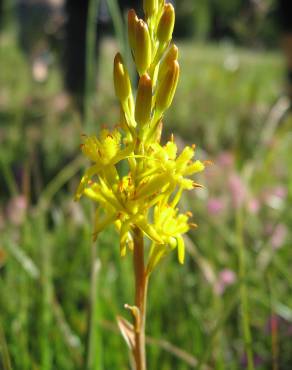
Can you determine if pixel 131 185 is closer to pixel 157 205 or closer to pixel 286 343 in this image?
pixel 157 205

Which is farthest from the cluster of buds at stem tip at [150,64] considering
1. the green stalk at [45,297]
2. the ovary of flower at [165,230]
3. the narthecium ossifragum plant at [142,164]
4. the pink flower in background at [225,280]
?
the pink flower in background at [225,280]

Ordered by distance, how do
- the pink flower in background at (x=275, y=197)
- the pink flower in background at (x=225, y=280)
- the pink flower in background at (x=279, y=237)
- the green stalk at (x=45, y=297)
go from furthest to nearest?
the pink flower in background at (x=275, y=197) < the pink flower in background at (x=279, y=237) < the pink flower in background at (x=225, y=280) < the green stalk at (x=45, y=297)

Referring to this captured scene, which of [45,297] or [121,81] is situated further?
[45,297]

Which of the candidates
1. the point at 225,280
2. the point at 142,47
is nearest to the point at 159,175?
the point at 142,47

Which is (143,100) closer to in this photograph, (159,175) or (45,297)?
(159,175)

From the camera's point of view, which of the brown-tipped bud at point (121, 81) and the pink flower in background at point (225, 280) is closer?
the brown-tipped bud at point (121, 81)

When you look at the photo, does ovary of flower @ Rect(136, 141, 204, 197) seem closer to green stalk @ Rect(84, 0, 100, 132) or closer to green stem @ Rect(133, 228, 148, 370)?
green stem @ Rect(133, 228, 148, 370)

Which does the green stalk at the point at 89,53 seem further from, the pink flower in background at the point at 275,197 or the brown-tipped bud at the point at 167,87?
the pink flower in background at the point at 275,197
